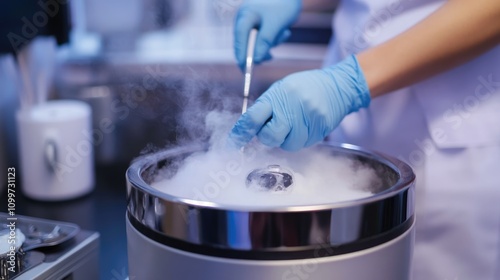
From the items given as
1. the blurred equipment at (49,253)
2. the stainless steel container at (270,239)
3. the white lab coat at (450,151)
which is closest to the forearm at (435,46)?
the white lab coat at (450,151)

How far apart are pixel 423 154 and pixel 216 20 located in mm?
1560

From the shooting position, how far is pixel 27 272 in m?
0.76

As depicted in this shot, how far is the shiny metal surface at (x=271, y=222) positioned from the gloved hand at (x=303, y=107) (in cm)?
24

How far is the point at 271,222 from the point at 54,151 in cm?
94

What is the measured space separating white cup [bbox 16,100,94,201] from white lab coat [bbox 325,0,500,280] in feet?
2.69

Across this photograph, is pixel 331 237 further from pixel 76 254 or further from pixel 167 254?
pixel 76 254

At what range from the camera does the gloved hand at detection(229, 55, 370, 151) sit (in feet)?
2.77

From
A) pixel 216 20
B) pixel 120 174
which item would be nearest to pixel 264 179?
pixel 120 174

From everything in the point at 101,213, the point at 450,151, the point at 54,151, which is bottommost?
the point at 101,213

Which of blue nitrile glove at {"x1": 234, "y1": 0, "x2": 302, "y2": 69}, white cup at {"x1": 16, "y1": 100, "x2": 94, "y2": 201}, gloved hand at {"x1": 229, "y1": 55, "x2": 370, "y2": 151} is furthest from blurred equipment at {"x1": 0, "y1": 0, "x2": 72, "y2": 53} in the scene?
gloved hand at {"x1": 229, "y1": 55, "x2": 370, "y2": 151}

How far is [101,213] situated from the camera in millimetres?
1395

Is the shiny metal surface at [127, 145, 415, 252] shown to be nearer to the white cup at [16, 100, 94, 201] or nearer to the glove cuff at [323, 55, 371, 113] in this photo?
the glove cuff at [323, 55, 371, 113]

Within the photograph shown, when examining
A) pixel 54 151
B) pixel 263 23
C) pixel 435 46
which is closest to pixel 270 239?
pixel 435 46

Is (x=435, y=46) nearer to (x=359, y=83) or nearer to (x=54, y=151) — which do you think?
(x=359, y=83)
